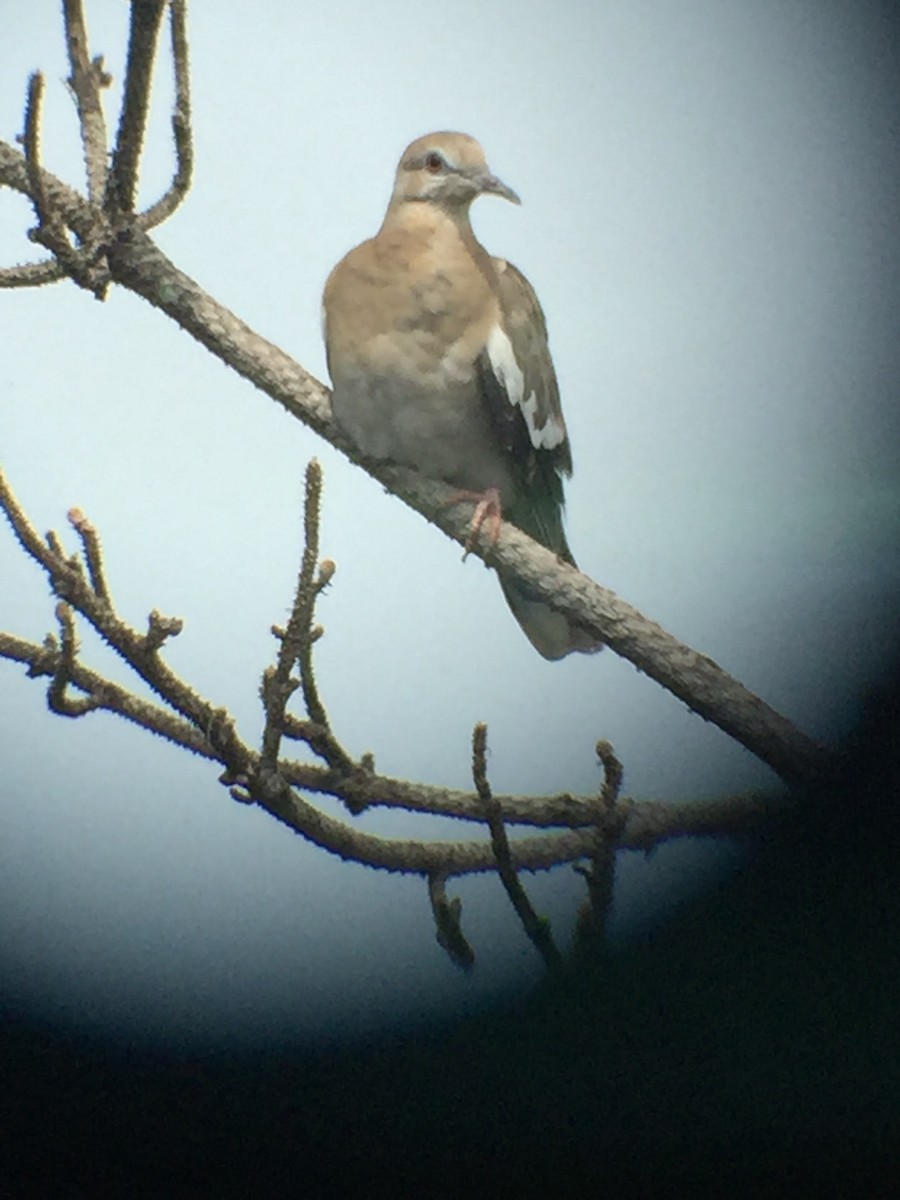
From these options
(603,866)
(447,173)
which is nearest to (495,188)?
(447,173)

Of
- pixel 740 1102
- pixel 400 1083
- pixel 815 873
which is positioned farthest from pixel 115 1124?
pixel 815 873

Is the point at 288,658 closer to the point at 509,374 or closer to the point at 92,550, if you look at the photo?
the point at 92,550

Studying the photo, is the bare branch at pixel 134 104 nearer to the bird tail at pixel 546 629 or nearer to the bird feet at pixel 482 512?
the bird feet at pixel 482 512

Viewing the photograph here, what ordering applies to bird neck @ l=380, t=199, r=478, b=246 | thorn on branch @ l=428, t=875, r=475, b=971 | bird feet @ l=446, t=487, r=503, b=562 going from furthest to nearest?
bird neck @ l=380, t=199, r=478, b=246
bird feet @ l=446, t=487, r=503, b=562
thorn on branch @ l=428, t=875, r=475, b=971

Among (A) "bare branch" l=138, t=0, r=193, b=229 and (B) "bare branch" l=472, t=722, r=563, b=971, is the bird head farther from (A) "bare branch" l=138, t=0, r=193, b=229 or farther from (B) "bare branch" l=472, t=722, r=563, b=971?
(B) "bare branch" l=472, t=722, r=563, b=971

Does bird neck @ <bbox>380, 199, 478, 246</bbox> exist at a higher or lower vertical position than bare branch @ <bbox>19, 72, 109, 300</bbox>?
higher

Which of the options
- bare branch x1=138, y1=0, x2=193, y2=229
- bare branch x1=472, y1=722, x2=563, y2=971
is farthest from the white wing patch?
bare branch x1=472, y1=722, x2=563, y2=971
